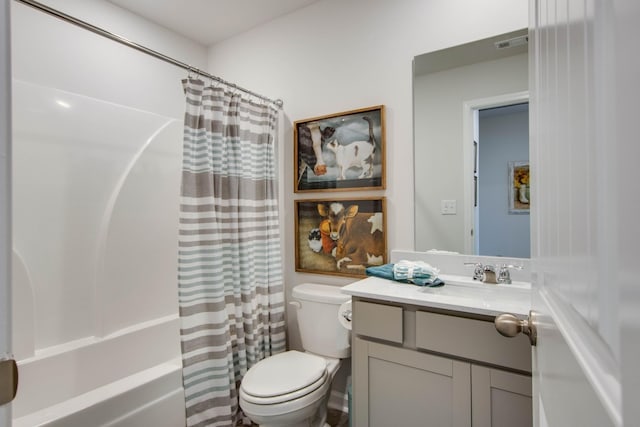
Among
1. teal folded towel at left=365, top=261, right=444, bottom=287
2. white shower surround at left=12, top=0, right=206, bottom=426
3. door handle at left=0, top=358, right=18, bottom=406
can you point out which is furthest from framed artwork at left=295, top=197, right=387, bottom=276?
door handle at left=0, top=358, right=18, bottom=406

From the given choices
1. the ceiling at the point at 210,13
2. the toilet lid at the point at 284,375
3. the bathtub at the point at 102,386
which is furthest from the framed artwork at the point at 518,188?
the bathtub at the point at 102,386

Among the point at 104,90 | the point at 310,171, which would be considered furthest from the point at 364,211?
the point at 104,90

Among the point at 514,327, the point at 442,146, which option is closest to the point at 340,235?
the point at 442,146

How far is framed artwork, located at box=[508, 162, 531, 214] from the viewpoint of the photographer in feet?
4.95

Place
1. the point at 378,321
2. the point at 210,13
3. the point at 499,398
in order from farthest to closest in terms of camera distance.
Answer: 1. the point at 210,13
2. the point at 378,321
3. the point at 499,398

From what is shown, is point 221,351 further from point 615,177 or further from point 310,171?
point 615,177

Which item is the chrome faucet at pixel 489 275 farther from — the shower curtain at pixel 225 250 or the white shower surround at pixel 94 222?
the white shower surround at pixel 94 222

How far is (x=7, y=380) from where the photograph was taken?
0.52 m

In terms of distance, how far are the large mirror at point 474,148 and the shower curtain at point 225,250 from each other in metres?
0.99

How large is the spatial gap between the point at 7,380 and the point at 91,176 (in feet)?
6.06

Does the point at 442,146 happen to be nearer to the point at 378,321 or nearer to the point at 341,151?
the point at 341,151

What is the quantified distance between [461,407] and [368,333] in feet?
1.41

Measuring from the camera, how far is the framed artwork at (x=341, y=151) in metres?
1.92

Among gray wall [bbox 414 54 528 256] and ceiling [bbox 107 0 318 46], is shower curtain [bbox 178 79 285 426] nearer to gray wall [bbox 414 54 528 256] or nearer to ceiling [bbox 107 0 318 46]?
ceiling [bbox 107 0 318 46]
